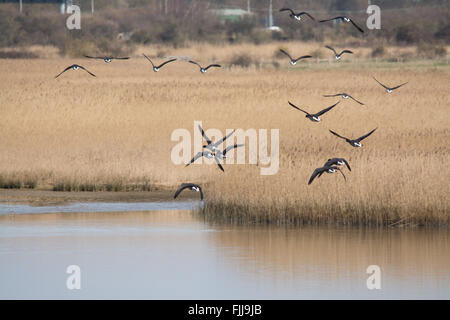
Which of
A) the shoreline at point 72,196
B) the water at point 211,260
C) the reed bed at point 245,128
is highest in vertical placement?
the reed bed at point 245,128

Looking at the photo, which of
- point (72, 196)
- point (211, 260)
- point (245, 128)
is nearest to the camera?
point (211, 260)

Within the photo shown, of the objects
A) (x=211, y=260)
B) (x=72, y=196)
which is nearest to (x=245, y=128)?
(x=72, y=196)

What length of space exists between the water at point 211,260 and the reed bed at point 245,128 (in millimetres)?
653

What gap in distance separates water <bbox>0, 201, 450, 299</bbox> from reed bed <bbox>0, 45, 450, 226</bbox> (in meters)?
0.65

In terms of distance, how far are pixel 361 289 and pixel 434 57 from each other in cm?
4935

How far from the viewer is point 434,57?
2474 inches

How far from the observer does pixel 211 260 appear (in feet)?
56.5

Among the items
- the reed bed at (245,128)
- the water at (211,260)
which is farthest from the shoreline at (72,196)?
the water at (211,260)

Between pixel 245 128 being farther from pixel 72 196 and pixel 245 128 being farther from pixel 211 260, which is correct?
pixel 211 260

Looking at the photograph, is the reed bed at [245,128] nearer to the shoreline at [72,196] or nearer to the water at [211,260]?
the shoreline at [72,196]

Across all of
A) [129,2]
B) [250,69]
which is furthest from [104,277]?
[129,2]

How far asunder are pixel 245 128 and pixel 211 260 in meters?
14.7

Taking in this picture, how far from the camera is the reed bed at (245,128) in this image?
63.8 feet
